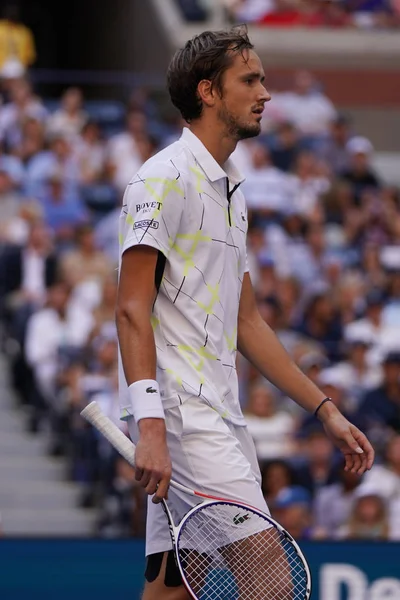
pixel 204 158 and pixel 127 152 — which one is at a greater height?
pixel 127 152

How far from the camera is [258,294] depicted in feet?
34.8

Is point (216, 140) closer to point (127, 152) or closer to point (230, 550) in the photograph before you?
point (230, 550)

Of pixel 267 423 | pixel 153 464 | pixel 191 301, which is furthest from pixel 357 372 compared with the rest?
pixel 153 464

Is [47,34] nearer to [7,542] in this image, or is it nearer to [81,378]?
[81,378]

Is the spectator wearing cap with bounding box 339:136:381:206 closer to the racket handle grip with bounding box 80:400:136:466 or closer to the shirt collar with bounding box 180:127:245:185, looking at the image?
the shirt collar with bounding box 180:127:245:185

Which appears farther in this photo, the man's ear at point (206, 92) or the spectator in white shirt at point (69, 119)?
the spectator in white shirt at point (69, 119)

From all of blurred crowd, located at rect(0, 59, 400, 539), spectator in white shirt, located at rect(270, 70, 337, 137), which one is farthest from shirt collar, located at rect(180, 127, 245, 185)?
spectator in white shirt, located at rect(270, 70, 337, 137)

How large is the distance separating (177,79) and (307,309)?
23.1 ft

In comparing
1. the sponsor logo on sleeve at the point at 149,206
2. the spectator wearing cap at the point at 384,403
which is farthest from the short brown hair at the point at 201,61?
the spectator wearing cap at the point at 384,403

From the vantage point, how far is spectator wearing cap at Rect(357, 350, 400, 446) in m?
9.47

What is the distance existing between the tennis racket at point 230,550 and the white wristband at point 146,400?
0.10 meters

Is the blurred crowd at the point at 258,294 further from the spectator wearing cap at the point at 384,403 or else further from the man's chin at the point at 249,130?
the man's chin at the point at 249,130

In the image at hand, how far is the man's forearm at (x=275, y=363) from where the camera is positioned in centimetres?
417

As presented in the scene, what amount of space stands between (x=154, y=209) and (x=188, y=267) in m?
0.20
